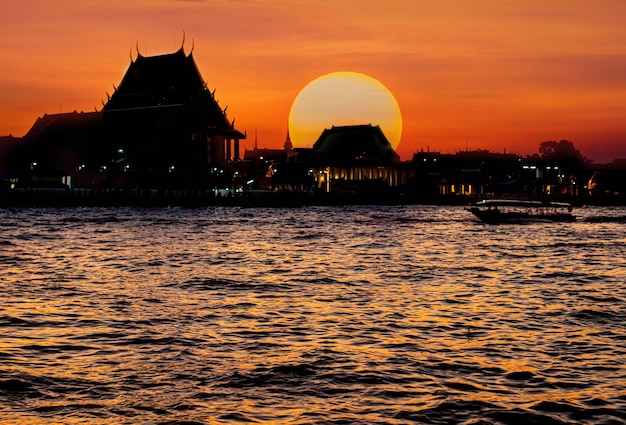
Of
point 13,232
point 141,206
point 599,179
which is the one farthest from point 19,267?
point 599,179

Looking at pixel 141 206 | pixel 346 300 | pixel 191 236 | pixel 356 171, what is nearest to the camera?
pixel 346 300

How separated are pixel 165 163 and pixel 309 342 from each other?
98582mm

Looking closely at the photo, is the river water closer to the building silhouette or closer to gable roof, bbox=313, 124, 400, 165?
the building silhouette

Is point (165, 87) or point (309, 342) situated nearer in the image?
point (309, 342)

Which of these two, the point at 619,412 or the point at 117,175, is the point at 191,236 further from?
the point at 117,175

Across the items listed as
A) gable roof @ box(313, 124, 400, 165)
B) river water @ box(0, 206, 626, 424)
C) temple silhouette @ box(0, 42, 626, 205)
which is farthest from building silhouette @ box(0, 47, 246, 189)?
river water @ box(0, 206, 626, 424)

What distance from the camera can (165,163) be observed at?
370ft

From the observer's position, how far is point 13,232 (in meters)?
54.9

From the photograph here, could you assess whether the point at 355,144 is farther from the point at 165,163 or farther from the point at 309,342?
the point at 309,342

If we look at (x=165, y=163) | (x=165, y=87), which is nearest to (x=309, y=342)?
(x=165, y=163)

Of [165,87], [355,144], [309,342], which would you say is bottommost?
[309,342]

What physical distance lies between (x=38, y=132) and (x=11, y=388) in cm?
12133

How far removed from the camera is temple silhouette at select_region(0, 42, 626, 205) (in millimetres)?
112062

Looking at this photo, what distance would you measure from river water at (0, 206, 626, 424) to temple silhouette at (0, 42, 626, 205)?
76.9 meters
